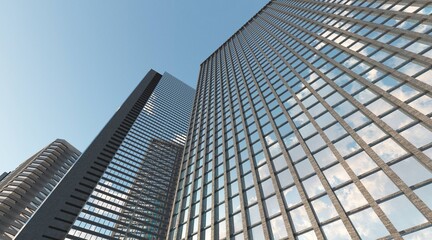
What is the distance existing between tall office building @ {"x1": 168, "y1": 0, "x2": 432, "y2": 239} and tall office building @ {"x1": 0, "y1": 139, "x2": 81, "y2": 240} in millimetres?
67595

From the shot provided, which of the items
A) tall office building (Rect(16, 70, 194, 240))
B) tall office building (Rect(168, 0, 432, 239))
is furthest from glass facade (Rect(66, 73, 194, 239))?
tall office building (Rect(168, 0, 432, 239))

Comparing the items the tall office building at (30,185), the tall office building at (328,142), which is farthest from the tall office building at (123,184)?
the tall office building at (30,185)

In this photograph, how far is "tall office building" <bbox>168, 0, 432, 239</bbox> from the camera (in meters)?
21.0

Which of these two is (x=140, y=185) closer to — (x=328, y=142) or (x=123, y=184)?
(x=123, y=184)

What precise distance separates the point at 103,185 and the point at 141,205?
10.9m

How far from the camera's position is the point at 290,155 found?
31484 mm

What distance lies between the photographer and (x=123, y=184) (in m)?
77.8

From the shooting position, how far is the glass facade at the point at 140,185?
6600 centimetres

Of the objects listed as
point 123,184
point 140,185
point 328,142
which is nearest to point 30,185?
point 123,184

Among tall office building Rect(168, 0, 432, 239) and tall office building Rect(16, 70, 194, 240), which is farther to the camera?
tall office building Rect(16, 70, 194, 240)

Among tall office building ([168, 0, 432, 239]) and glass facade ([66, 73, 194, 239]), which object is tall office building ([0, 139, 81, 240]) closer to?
glass facade ([66, 73, 194, 239])

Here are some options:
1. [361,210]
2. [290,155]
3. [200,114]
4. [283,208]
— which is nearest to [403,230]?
[361,210]

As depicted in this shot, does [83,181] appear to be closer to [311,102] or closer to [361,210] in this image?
[311,102]

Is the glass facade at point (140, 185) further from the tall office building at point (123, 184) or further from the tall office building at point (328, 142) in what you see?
the tall office building at point (328, 142)
